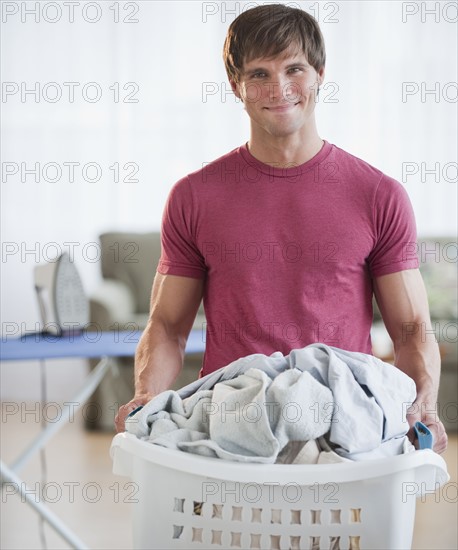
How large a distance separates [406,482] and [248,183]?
2.30ft

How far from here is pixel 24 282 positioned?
5680mm

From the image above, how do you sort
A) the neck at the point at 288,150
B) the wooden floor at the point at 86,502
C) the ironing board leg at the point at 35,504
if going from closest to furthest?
1. the neck at the point at 288,150
2. the ironing board leg at the point at 35,504
3. the wooden floor at the point at 86,502

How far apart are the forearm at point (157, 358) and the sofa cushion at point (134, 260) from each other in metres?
3.29

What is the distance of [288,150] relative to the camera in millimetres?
1650

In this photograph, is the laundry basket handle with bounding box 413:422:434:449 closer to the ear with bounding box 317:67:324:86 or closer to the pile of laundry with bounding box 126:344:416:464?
the pile of laundry with bounding box 126:344:416:464

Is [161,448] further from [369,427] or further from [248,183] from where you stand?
[248,183]

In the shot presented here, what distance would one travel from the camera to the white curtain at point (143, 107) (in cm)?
559

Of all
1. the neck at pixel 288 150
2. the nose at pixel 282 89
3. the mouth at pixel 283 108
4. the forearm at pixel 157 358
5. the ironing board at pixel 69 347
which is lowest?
the ironing board at pixel 69 347

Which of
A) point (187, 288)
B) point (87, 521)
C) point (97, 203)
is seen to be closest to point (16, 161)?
point (97, 203)

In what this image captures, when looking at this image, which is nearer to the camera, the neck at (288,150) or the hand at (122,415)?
the hand at (122,415)

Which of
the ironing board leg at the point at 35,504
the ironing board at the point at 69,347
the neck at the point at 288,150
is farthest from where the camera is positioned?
the ironing board at the point at 69,347

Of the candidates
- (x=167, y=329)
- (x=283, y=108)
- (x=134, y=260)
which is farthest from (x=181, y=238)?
(x=134, y=260)

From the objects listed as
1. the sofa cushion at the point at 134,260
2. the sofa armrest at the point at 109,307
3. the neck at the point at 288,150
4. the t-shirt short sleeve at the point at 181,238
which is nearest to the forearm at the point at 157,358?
the t-shirt short sleeve at the point at 181,238

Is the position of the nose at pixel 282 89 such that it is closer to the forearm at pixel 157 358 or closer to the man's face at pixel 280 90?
the man's face at pixel 280 90
